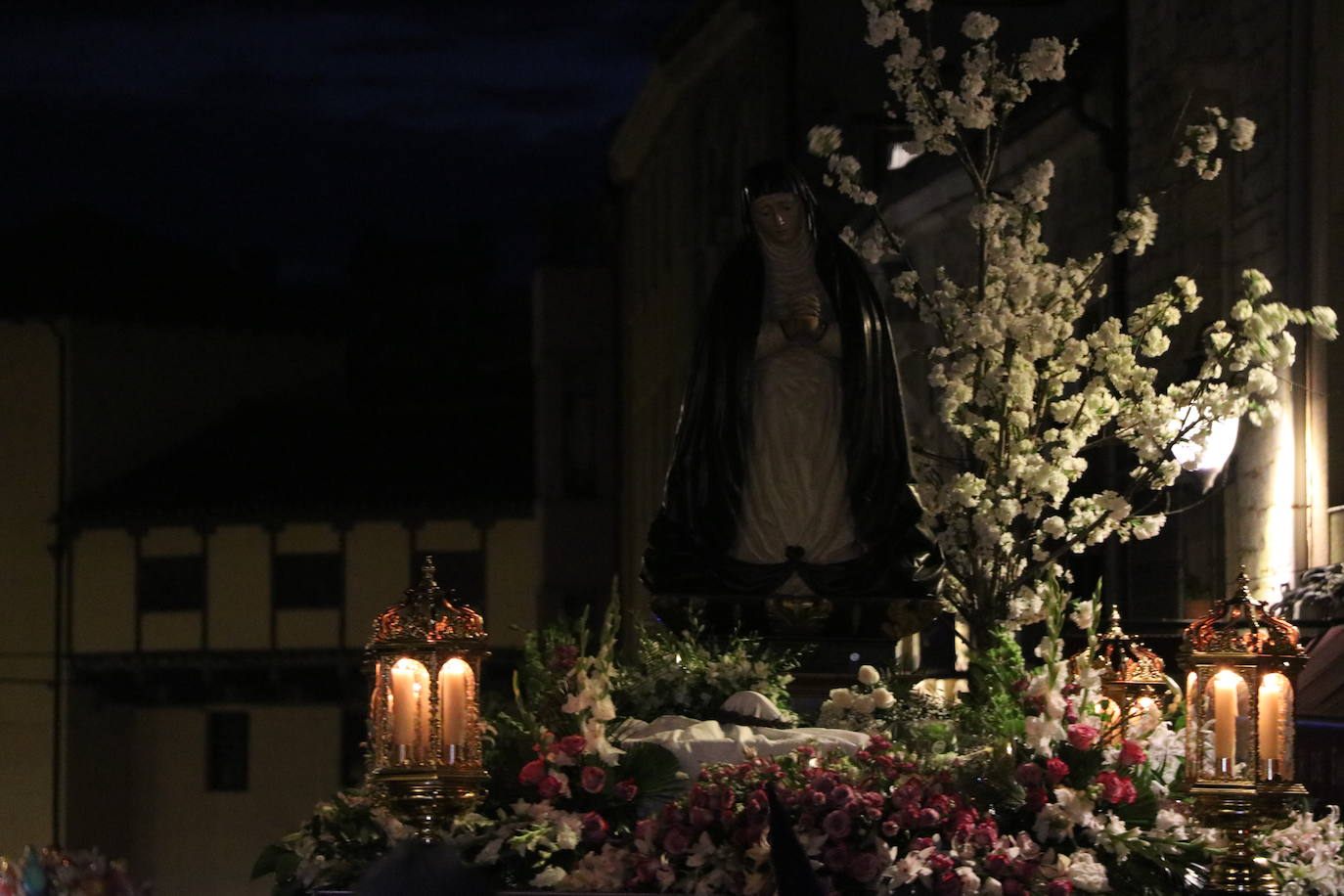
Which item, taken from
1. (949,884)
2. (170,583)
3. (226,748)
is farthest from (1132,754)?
(170,583)

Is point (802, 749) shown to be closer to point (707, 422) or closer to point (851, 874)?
point (851, 874)

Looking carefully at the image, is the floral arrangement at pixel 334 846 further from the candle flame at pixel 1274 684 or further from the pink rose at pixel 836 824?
the candle flame at pixel 1274 684

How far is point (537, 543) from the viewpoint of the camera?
134 feet

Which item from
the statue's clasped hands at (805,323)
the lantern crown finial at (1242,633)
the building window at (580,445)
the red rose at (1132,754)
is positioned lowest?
the red rose at (1132,754)

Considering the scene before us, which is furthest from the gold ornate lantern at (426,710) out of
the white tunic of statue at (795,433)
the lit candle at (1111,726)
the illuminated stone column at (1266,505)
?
the illuminated stone column at (1266,505)

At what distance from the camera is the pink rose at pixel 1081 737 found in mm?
9188

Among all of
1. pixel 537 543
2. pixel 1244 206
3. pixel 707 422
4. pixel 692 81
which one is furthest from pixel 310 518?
pixel 707 422

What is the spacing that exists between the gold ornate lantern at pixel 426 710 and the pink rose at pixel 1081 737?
2018 mm

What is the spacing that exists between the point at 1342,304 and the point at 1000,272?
3.02 m

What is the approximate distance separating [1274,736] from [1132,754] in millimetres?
480

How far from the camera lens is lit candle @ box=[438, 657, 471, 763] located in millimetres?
9266

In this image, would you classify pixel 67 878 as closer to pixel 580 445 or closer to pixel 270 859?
pixel 270 859

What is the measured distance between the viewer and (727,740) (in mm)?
9719

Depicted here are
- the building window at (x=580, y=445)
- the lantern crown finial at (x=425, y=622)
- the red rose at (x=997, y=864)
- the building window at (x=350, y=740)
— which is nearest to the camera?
the red rose at (x=997, y=864)
